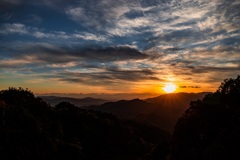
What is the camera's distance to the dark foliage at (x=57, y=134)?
3431cm

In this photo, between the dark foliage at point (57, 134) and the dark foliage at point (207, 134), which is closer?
the dark foliage at point (207, 134)

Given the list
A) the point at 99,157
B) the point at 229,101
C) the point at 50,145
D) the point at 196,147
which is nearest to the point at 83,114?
the point at 99,157

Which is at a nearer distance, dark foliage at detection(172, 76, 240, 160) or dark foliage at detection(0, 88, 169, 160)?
dark foliage at detection(172, 76, 240, 160)

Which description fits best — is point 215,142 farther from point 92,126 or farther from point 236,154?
point 92,126

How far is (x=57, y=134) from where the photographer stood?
44.4 m

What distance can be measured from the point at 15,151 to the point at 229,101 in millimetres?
24890

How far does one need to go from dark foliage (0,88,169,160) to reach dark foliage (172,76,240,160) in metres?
6.63

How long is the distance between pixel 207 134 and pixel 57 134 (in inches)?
1023

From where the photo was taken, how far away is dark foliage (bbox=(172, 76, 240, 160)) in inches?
885

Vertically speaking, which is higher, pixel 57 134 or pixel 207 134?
pixel 207 134

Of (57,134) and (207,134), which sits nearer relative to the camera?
(207,134)

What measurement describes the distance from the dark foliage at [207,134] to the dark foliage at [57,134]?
6.63 meters

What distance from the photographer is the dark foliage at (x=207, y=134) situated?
885 inches

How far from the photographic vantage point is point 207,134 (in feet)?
83.9
